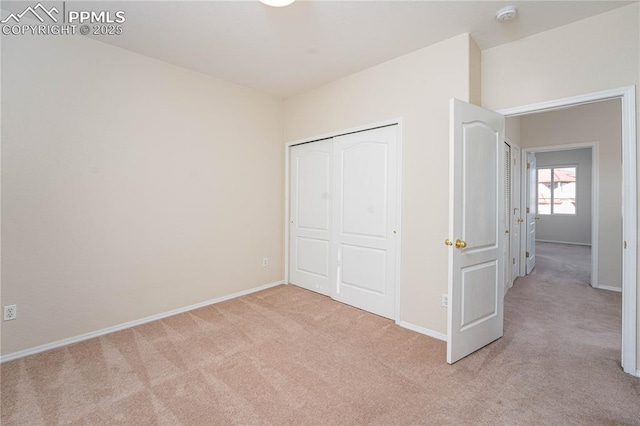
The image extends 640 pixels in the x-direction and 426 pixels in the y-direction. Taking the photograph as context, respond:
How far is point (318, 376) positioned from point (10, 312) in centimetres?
251

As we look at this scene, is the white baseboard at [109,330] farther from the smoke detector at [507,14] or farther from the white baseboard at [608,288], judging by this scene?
→ the white baseboard at [608,288]

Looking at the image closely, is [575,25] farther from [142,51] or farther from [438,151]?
[142,51]

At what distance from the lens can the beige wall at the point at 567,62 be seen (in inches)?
83.5

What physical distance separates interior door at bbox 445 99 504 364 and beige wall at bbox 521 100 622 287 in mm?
2869

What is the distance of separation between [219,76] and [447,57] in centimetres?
253

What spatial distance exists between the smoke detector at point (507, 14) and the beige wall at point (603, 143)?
3.40 metres

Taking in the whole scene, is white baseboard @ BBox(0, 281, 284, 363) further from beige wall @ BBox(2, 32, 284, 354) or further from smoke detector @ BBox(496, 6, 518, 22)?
smoke detector @ BBox(496, 6, 518, 22)

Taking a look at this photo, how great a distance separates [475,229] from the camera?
238 cm

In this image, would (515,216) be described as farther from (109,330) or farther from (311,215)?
(109,330)

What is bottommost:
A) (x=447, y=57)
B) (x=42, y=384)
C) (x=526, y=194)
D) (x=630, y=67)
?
(x=42, y=384)

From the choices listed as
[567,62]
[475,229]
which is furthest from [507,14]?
[475,229]

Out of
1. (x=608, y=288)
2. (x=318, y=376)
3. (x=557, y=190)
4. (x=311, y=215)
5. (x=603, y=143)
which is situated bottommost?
(x=318, y=376)

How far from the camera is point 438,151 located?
8.80ft

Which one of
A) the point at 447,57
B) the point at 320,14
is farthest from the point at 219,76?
the point at 447,57
